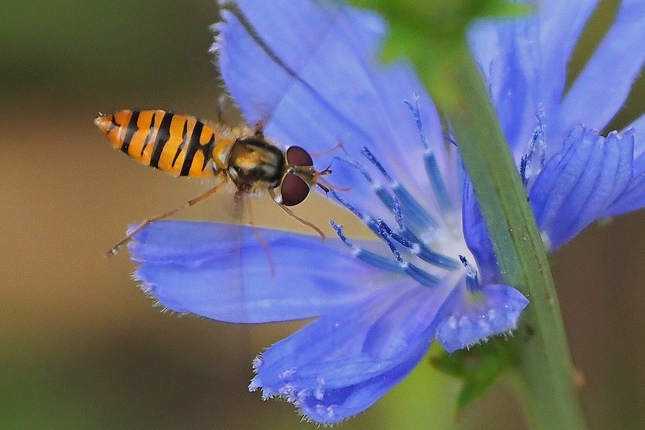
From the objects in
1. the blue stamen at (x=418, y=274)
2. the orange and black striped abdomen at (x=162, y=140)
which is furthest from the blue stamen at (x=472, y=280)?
the orange and black striped abdomen at (x=162, y=140)

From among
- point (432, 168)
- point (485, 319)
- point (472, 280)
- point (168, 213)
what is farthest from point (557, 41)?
point (168, 213)

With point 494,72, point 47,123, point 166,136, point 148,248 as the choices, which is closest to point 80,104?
point 47,123

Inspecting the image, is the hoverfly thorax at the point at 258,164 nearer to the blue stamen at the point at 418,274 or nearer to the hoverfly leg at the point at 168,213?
the hoverfly leg at the point at 168,213

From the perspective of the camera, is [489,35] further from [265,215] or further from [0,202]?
[0,202]

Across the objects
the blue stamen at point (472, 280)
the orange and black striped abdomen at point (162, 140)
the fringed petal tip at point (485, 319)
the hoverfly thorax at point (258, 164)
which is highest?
the orange and black striped abdomen at point (162, 140)

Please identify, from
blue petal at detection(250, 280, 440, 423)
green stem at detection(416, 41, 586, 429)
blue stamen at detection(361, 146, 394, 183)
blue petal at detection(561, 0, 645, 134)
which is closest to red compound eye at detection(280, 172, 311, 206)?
blue stamen at detection(361, 146, 394, 183)

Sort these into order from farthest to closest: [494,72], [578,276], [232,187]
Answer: [578,276], [232,187], [494,72]

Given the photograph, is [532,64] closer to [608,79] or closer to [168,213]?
[608,79]
